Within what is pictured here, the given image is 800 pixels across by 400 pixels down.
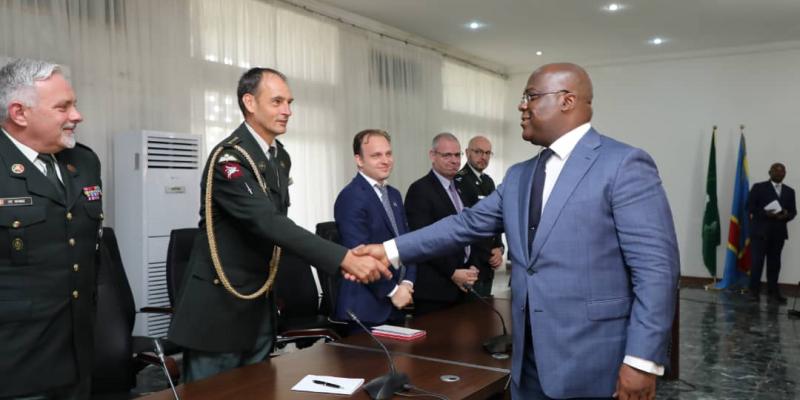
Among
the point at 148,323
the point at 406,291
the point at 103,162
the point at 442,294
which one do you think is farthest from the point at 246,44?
the point at 406,291

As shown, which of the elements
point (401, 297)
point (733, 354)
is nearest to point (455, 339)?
point (401, 297)

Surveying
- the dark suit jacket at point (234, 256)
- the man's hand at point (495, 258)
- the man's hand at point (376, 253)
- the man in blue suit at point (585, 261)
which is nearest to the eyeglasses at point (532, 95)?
the man in blue suit at point (585, 261)

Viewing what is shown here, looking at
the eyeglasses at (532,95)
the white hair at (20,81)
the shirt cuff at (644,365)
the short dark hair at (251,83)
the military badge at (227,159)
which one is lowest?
the shirt cuff at (644,365)

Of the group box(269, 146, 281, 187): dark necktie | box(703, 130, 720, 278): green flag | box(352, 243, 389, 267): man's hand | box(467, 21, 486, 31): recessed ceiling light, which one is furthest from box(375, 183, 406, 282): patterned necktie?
box(703, 130, 720, 278): green flag

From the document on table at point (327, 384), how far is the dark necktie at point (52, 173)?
2.74 ft

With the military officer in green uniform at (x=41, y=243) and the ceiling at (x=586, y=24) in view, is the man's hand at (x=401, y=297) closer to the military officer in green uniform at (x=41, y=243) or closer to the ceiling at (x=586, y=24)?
the military officer in green uniform at (x=41, y=243)

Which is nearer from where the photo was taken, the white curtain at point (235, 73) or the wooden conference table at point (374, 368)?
the wooden conference table at point (374, 368)

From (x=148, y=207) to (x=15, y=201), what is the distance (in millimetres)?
3064

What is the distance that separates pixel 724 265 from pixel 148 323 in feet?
25.0

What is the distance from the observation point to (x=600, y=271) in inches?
62.5

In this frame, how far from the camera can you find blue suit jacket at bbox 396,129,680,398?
1.53 meters

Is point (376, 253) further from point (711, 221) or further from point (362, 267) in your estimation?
point (711, 221)

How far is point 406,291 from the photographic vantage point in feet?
9.24

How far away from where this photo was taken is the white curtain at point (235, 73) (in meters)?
4.66
